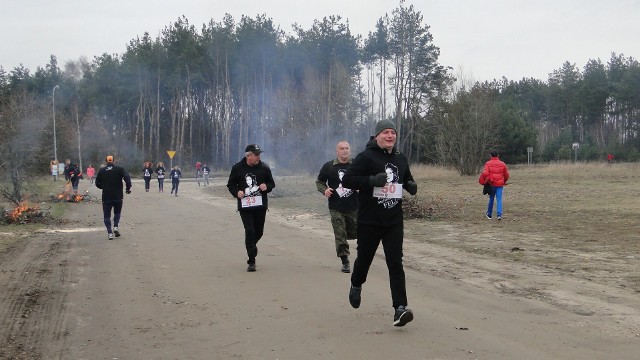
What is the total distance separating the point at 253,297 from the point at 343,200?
8.33 feet

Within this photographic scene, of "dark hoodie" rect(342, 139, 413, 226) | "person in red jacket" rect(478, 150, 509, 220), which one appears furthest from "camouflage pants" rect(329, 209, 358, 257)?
"person in red jacket" rect(478, 150, 509, 220)

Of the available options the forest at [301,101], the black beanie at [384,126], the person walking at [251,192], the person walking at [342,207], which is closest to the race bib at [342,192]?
the person walking at [342,207]

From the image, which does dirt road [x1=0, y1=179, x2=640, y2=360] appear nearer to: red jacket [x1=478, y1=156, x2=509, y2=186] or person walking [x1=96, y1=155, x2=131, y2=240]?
person walking [x1=96, y1=155, x2=131, y2=240]

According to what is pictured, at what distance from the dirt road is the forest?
2066 cm

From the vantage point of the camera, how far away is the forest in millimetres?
47000

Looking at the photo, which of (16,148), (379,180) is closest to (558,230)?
(379,180)

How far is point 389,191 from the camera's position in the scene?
6.09 metres

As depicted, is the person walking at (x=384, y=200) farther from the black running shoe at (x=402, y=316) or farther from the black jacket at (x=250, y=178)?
the black jacket at (x=250, y=178)

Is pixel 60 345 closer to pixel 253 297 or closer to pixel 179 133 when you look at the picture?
pixel 253 297

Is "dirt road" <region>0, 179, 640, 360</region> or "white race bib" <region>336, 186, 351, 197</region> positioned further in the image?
"white race bib" <region>336, 186, 351, 197</region>

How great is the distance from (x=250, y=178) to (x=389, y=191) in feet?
13.8

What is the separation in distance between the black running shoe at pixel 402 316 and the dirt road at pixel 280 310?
10cm

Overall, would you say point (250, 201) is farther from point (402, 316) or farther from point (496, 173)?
point (496, 173)

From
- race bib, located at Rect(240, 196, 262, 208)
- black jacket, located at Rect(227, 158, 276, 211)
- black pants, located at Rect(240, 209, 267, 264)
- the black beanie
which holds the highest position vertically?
the black beanie
